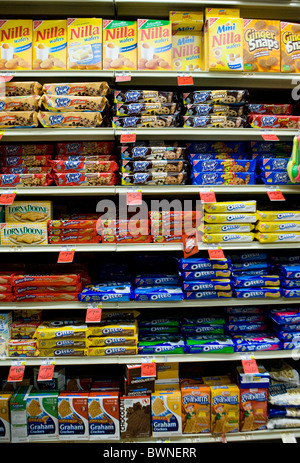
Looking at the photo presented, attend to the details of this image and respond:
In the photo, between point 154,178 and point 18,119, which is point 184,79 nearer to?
point 154,178

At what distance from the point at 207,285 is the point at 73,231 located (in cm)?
97

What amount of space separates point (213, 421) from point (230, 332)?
59cm

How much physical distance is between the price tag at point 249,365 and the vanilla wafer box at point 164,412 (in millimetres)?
476

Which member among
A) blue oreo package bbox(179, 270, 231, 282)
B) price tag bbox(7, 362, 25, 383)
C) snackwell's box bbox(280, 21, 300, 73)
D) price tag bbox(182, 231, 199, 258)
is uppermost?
snackwell's box bbox(280, 21, 300, 73)

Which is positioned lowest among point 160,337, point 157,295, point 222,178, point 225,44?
point 160,337

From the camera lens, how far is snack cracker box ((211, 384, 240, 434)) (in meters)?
2.17

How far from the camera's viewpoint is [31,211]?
221 centimetres

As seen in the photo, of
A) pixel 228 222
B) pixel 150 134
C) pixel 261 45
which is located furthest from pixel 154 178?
pixel 261 45

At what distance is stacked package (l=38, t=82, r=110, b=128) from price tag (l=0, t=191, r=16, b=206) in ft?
1.66

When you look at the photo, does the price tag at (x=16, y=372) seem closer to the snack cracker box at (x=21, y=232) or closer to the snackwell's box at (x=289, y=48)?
the snack cracker box at (x=21, y=232)

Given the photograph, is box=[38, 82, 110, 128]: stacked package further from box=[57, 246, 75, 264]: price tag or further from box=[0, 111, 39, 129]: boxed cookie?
box=[57, 246, 75, 264]: price tag

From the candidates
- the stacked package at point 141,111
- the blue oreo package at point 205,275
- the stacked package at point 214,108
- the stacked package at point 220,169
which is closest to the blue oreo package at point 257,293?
the blue oreo package at point 205,275

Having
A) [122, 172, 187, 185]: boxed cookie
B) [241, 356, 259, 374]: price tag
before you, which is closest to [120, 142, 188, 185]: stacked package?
[122, 172, 187, 185]: boxed cookie
